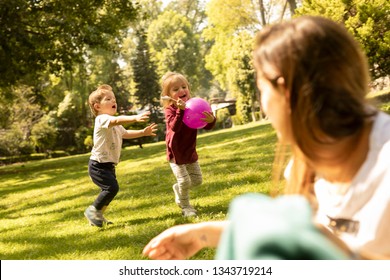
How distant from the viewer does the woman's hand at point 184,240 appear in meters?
1.40

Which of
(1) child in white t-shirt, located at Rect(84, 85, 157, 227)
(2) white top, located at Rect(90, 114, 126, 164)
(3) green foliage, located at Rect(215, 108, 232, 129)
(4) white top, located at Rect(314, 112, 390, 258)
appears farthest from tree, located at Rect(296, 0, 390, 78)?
(3) green foliage, located at Rect(215, 108, 232, 129)

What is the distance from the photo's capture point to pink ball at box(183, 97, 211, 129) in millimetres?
4566

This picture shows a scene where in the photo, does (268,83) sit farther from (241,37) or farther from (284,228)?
(241,37)

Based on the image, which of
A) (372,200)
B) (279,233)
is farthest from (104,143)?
(279,233)

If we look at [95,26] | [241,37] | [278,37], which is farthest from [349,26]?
[241,37]

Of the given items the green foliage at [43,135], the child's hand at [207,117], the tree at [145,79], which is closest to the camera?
the child's hand at [207,117]

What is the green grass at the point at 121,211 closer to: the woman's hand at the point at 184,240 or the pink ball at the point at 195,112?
the pink ball at the point at 195,112

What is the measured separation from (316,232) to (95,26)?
14536 millimetres

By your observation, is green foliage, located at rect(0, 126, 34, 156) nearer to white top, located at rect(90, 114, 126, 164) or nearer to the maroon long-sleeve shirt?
white top, located at rect(90, 114, 126, 164)

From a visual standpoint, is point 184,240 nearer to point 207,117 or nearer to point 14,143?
point 207,117

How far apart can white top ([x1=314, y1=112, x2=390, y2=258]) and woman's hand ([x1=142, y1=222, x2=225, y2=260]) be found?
400mm

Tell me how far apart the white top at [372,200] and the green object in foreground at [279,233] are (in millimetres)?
461

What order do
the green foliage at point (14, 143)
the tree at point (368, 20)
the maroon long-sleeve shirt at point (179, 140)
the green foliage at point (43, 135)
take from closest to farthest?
1. the maroon long-sleeve shirt at point (179, 140)
2. the tree at point (368, 20)
3. the green foliage at point (14, 143)
4. the green foliage at point (43, 135)

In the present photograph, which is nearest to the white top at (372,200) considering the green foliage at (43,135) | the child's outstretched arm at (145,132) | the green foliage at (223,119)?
the child's outstretched arm at (145,132)
